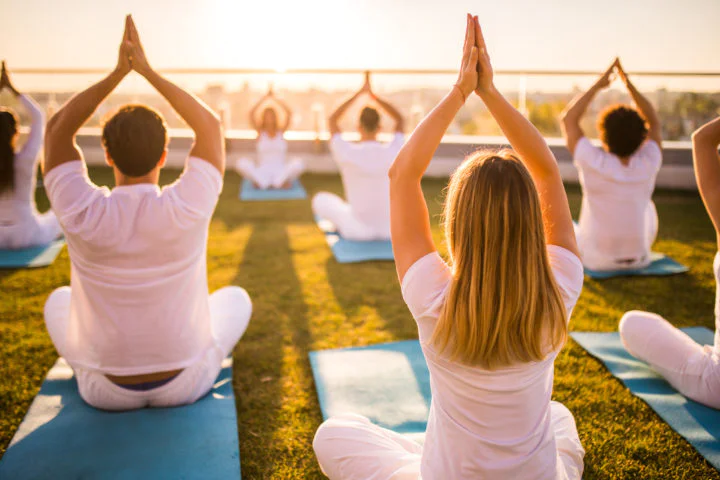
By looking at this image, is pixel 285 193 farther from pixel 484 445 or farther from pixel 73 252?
pixel 484 445

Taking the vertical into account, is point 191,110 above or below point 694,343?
above

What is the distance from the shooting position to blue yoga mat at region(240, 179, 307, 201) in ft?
20.7

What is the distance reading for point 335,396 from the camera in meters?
2.24

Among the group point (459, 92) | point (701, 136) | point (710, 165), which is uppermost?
point (459, 92)

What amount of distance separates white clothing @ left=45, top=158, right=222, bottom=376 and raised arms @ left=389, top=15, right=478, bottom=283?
33.9 inches

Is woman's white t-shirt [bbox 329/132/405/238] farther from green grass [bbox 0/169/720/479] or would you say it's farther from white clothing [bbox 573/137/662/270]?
white clothing [bbox 573/137/662/270]

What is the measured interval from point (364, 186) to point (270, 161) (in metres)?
2.88

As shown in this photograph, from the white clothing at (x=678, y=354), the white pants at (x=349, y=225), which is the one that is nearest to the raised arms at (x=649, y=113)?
the white clothing at (x=678, y=354)

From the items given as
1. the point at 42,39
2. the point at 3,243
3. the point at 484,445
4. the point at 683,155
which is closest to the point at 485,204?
the point at 484,445

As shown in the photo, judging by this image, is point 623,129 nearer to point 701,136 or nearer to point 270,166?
point 701,136

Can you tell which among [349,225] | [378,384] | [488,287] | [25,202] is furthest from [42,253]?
[488,287]

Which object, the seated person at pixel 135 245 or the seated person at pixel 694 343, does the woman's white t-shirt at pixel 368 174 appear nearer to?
the seated person at pixel 694 343

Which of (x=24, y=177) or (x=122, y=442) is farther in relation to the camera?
(x=24, y=177)

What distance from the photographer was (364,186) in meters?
4.35
